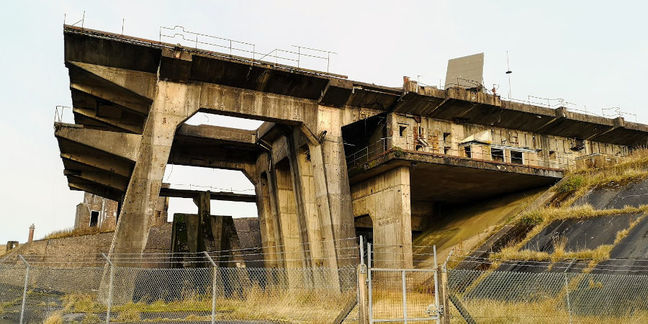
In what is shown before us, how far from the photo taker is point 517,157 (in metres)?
31.1

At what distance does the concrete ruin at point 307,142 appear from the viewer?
22.5 metres

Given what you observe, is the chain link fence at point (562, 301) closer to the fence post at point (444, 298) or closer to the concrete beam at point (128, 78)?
the fence post at point (444, 298)

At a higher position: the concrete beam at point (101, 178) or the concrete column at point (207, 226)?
the concrete beam at point (101, 178)

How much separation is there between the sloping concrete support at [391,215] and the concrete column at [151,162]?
10.0m

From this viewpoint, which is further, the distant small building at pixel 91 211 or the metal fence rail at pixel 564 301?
the distant small building at pixel 91 211

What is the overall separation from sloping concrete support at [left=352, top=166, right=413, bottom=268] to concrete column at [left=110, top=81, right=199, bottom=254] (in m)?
10.0

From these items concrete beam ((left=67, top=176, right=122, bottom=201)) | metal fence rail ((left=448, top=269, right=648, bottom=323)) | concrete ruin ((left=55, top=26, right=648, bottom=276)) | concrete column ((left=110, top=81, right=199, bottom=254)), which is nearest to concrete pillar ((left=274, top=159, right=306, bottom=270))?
Result: concrete ruin ((left=55, top=26, right=648, bottom=276))

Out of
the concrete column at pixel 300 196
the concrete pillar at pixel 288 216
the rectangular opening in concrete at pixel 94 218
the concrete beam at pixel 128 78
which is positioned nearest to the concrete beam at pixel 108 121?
the concrete beam at pixel 128 78

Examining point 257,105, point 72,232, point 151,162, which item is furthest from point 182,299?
point 72,232

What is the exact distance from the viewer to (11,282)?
32.3 m

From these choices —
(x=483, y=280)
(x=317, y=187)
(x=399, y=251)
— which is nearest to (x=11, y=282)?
(x=317, y=187)

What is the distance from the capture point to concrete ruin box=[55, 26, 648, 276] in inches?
886

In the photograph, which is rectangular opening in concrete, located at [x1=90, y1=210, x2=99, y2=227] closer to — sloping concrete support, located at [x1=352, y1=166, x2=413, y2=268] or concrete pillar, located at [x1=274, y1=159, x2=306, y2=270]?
concrete pillar, located at [x1=274, y1=159, x2=306, y2=270]

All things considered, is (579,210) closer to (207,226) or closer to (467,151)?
(467,151)
